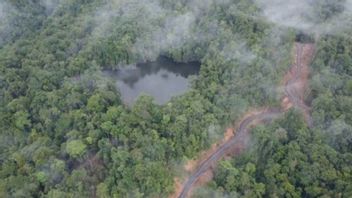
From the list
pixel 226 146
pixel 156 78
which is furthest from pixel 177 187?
pixel 156 78

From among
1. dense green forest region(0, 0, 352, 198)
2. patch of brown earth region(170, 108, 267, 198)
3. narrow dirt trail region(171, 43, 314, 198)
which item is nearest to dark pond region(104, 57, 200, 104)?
dense green forest region(0, 0, 352, 198)

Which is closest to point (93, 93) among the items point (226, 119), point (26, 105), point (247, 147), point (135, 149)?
point (26, 105)

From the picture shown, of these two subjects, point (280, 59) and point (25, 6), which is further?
point (25, 6)

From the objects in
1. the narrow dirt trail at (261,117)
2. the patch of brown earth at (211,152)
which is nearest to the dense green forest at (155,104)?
the patch of brown earth at (211,152)

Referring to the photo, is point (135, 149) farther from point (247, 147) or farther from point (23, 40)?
point (23, 40)

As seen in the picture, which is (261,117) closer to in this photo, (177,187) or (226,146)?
(226,146)

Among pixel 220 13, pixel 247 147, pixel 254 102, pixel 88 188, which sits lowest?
pixel 88 188
